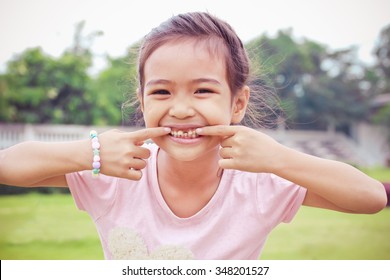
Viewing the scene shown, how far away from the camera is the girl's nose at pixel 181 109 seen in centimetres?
101

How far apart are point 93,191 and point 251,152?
1.20ft

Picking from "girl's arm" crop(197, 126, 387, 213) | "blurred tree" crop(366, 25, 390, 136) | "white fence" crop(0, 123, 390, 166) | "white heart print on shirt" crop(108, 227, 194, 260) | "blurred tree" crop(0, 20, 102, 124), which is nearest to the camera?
"girl's arm" crop(197, 126, 387, 213)

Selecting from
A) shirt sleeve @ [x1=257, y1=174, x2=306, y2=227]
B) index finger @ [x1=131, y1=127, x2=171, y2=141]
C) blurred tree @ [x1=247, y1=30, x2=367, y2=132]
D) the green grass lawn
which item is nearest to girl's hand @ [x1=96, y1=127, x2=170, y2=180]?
index finger @ [x1=131, y1=127, x2=171, y2=141]

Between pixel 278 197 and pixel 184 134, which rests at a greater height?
pixel 184 134

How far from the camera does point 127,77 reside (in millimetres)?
1342

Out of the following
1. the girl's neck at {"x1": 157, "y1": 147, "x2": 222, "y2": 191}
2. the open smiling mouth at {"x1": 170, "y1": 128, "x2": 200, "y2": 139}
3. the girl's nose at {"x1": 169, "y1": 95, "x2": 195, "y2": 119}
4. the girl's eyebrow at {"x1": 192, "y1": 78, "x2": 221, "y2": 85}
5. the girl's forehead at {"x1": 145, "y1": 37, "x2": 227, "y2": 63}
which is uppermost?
the girl's forehead at {"x1": 145, "y1": 37, "x2": 227, "y2": 63}

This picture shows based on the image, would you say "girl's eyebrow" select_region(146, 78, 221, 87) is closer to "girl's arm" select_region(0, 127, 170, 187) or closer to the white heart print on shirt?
"girl's arm" select_region(0, 127, 170, 187)

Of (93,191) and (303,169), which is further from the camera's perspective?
(93,191)

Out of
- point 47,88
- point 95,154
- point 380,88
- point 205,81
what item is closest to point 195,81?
point 205,81

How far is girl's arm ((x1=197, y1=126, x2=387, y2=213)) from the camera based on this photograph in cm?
99

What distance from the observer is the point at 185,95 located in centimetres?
102

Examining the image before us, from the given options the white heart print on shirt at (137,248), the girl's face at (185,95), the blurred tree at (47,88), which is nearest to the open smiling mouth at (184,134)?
the girl's face at (185,95)

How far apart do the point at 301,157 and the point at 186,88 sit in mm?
270

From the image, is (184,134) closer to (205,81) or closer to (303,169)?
(205,81)
